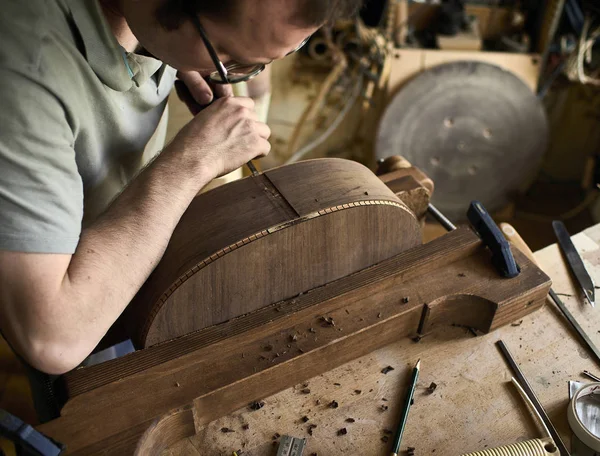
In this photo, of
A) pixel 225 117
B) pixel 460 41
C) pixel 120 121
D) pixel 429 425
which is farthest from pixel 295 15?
pixel 460 41

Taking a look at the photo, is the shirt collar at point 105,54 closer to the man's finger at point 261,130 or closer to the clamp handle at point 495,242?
the man's finger at point 261,130

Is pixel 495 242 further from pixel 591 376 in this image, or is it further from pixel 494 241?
pixel 591 376

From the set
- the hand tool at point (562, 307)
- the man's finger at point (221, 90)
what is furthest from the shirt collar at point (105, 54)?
the hand tool at point (562, 307)

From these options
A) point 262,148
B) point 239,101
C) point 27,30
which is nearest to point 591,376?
point 262,148

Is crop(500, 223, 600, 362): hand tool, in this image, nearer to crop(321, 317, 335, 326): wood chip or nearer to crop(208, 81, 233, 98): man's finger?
crop(321, 317, 335, 326): wood chip

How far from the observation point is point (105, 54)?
0.96 metres

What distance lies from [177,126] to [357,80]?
5.21ft

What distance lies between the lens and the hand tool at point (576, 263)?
3.98 ft

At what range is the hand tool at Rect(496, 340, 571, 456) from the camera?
93cm

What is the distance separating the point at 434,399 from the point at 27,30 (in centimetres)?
91

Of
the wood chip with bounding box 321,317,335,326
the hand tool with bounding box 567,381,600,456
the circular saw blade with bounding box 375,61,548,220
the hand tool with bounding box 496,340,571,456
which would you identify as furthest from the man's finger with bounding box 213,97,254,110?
the circular saw blade with bounding box 375,61,548,220

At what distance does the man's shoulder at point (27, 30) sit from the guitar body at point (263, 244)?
36 cm

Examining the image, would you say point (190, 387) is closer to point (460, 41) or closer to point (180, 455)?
point (180, 455)

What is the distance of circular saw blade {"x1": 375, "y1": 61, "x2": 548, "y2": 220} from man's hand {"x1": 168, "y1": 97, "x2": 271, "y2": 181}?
6.42 feet
